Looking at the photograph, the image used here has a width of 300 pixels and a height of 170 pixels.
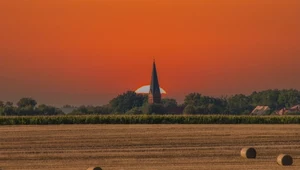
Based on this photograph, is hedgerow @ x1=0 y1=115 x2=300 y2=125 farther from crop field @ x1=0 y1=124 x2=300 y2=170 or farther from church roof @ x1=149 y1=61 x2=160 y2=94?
church roof @ x1=149 y1=61 x2=160 y2=94

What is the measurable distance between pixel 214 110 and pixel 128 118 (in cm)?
6523

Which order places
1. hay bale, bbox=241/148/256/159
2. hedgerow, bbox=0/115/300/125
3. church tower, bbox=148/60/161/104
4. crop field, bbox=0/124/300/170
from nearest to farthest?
crop field, bbox=0/124/300/170 → hay bale, bbox=241/148/256/159 → hedgerow, bbox=0/115/300/125 → church tower, bbox=148/60/161/104

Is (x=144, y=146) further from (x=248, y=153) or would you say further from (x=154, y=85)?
(x=154, y=85)

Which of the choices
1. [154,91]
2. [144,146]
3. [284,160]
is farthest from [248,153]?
[154,91]

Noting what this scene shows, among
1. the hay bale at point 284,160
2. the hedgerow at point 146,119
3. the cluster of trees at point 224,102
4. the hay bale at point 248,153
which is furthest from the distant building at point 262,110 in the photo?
the hay bale at point 284,160

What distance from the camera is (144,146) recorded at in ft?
130

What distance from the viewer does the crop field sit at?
32094 mm

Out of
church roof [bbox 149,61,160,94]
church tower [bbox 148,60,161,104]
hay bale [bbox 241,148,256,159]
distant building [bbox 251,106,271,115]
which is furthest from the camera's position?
church roof [bbox 149,61,160,94]

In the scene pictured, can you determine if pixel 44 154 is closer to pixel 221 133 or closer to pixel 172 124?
pixel 221 133

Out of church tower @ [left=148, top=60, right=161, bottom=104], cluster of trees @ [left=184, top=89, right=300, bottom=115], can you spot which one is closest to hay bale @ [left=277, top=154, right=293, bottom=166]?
cluster of trees @ [left=184, top=89, right=300, bottom=115]

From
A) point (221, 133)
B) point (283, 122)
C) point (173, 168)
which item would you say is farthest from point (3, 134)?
point (283, 122)

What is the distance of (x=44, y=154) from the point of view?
35562 millimetres

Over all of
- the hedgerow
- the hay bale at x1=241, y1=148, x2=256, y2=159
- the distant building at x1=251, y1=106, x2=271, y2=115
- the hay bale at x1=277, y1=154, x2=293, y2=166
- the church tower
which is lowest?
the hay bale at x1=277, y1=154, x2=293, y2=166

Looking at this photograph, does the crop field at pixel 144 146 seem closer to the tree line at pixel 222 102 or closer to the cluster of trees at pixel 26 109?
the cluster of trees at pixel 26 109
